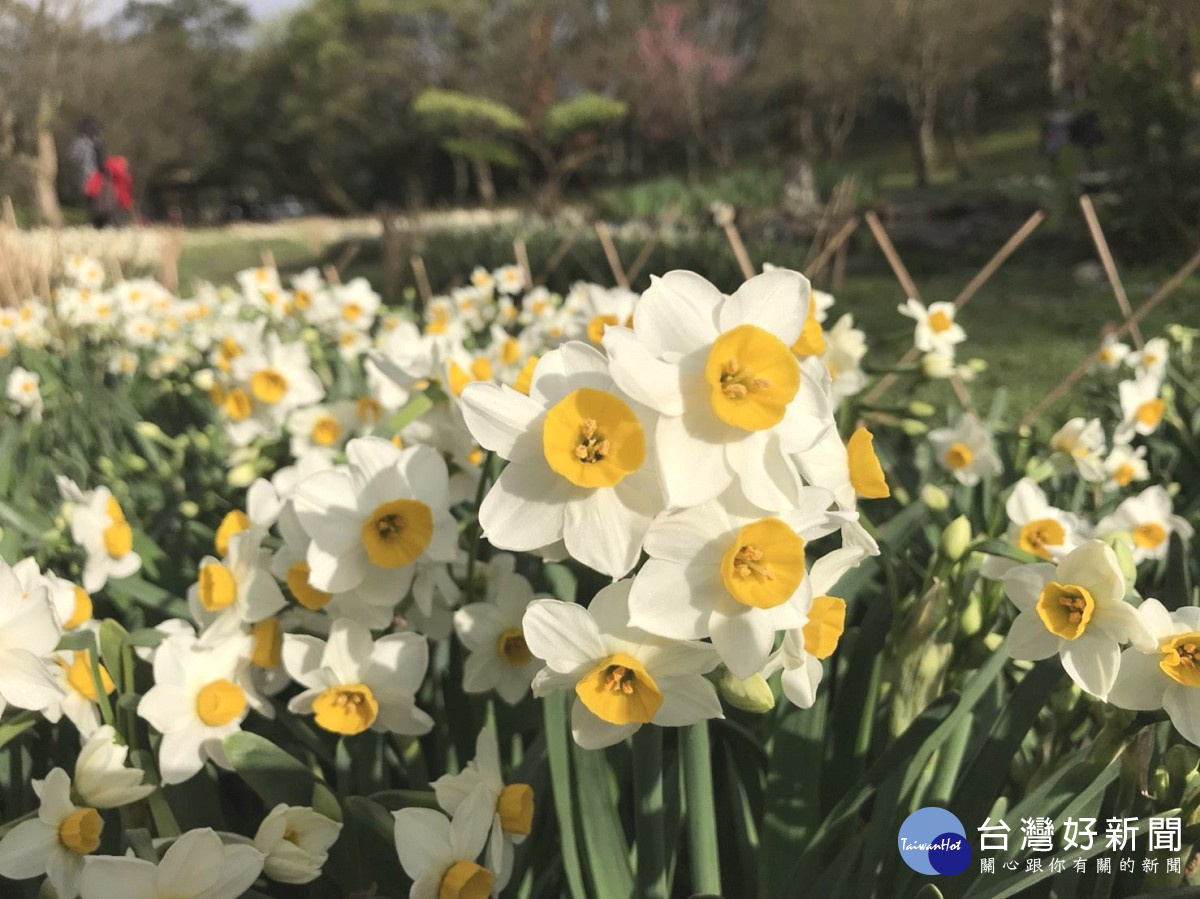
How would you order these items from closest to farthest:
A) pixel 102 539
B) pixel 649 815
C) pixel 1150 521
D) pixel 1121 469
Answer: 1. pixel 649 815
2. pixel 102 539
3. pixel 1150 521
4. pixel 1121 469

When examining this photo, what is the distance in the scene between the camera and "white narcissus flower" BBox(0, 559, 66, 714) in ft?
2.65

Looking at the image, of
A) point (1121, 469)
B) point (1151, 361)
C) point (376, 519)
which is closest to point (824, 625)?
point (376, 519)

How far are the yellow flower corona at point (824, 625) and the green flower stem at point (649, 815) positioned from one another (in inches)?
7.4

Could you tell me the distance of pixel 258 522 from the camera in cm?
104

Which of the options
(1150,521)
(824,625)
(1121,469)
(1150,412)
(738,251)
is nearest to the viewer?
(824,625)

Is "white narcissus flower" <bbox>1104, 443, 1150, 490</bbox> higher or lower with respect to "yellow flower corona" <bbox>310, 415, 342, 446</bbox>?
lower

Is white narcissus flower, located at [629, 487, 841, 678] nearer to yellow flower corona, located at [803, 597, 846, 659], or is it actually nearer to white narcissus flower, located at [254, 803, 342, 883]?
yellow flower corona, located at [803, 597, 846, 659]

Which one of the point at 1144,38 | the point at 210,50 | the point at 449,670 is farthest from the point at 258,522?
the point at 210,50

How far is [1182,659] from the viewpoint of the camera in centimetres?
81

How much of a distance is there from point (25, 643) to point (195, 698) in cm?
20

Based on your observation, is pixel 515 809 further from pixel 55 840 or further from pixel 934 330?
pixel 934 330

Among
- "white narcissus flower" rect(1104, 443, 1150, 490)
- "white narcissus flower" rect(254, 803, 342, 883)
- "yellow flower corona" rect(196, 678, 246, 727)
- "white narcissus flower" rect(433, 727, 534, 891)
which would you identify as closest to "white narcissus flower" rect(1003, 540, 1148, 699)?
"white narcissus flower" rect(433, 727, 534, 891)

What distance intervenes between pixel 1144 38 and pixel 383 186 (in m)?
24.9

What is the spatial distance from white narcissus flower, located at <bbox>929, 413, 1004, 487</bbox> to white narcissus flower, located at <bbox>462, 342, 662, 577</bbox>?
1.22m
